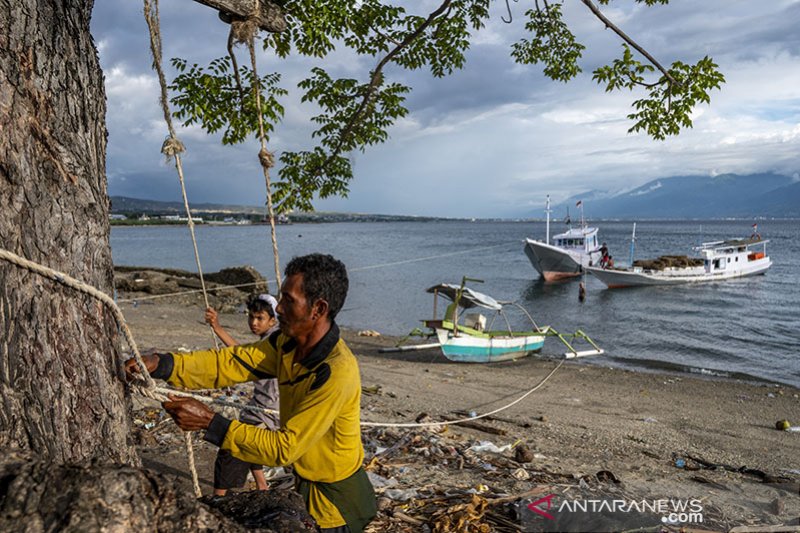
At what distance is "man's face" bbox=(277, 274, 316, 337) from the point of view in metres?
2.66

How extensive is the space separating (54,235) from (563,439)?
759 cm

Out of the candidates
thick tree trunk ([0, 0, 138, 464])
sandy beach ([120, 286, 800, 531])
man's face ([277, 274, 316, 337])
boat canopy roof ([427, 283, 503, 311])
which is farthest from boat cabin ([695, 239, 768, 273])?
thick tree trunk ([0, 0, 138, 464])

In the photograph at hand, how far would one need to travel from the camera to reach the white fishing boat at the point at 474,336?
50.5 ft

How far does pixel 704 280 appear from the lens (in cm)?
3762

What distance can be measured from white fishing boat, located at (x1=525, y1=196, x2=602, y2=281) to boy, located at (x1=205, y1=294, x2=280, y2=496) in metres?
35.2

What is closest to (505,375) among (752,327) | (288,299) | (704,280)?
(288,299)

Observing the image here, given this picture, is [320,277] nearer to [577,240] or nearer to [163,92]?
[163,92]

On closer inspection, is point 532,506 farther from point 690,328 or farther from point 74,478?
point 690,328

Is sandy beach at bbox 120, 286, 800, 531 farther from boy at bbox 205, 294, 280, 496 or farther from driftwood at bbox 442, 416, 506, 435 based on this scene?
boy at bbox 205, 294, 280, 496

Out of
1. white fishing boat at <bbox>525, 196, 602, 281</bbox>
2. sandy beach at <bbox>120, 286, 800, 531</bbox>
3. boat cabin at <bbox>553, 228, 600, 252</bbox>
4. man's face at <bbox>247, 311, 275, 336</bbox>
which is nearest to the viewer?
sandy beach at <bbox>120, 286, 800, 531</bbox>

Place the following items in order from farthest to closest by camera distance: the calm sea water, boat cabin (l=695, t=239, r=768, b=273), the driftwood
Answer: boat cabin (l=695, t=239, r=768, b=273), the calm sea water, the driftwood

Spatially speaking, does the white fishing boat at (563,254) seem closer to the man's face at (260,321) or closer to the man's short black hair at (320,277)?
the man's face at (260,321)

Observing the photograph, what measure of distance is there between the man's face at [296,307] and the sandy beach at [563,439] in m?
1.86

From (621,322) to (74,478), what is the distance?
1041 inches
